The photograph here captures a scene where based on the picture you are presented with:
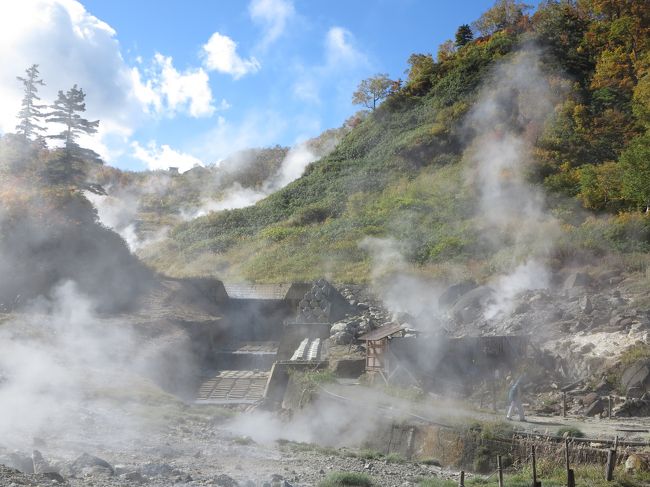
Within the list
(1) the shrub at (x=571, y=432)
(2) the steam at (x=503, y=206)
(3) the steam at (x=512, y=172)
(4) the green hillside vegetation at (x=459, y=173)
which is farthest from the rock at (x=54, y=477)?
(4) the green hillside vegetation at (x=459, y=173)

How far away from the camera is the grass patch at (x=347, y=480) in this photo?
37.4 feet

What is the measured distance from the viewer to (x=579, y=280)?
2448cm

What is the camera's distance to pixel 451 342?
21.3 m

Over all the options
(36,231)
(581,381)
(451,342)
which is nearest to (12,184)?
(36,231)

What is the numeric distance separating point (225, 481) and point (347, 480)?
7.83 feet

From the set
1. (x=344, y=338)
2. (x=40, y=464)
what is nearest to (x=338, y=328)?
(x=344, y=338)

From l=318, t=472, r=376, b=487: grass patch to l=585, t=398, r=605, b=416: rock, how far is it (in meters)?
7.47

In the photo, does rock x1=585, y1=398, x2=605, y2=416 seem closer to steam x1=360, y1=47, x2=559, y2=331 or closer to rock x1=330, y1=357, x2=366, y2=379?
steam x1=360, y1=47, x2=559, y2=331

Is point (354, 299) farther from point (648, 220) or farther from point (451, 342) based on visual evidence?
point (648, 220)

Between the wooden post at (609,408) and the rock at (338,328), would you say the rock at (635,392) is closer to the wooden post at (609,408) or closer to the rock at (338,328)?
the wooden post at (609,408)

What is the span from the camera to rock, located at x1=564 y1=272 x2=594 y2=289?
24.4 m

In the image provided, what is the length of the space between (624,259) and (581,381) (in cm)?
1069

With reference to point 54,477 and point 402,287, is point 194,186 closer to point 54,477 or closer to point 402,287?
point 402,287

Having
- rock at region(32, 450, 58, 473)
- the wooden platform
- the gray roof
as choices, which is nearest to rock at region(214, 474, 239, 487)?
rock at region(32, 450, 58, 473)
